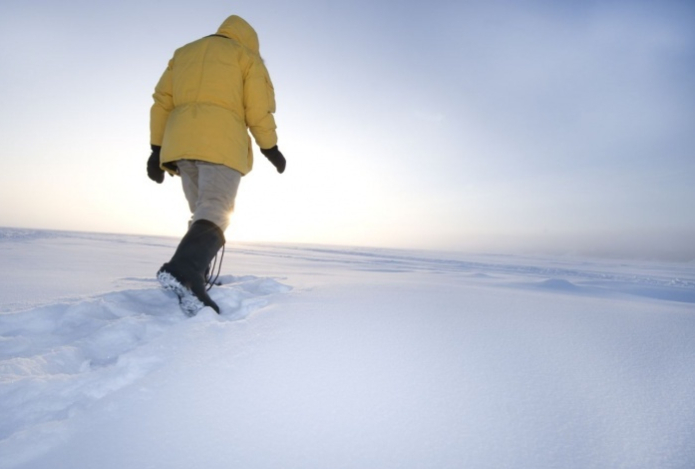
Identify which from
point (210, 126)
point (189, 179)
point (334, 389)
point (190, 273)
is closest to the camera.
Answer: point (334, 389)

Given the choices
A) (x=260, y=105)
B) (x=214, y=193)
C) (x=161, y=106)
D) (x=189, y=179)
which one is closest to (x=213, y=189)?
(x=214, y=193)

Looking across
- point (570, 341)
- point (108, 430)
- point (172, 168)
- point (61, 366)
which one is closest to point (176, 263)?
point (61, 366)

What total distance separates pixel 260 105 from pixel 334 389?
1.74 metres

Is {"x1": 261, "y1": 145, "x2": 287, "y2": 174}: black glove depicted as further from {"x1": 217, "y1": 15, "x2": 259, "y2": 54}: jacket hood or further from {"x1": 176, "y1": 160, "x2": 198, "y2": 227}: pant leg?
{"x1": 217, "y1": 15, "x2": 259, "y2": 54}: jacket hood

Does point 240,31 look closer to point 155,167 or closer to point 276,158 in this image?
point 276,158

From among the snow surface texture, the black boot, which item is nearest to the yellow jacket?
the black boot

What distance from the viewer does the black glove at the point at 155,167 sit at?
2104 mm

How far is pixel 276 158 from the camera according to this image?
2.14m

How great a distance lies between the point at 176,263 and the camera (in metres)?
1.52

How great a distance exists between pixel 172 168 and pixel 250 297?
987 mm

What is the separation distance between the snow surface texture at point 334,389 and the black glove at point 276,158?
104 cm

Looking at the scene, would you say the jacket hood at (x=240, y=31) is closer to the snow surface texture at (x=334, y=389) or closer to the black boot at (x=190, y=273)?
the black boot at (x=190, y=273)

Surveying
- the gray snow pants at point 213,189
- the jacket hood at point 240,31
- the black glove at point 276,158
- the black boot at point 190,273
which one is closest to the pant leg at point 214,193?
the gray snow pants at point 213,189

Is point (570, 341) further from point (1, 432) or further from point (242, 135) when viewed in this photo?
point (242, 135)
